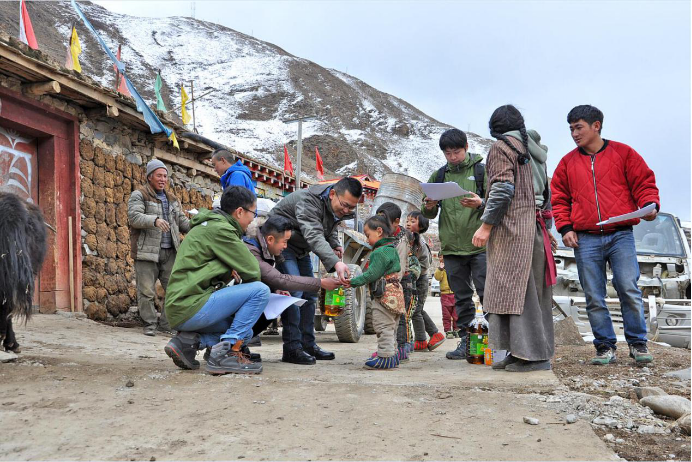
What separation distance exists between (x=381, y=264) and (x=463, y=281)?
98 cm

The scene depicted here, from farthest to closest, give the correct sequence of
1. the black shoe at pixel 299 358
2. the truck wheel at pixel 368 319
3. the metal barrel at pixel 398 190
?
the metal barrel at pixel 398 190
the truck wheel at pixel 368 319
the black shoe at pixel 299 358

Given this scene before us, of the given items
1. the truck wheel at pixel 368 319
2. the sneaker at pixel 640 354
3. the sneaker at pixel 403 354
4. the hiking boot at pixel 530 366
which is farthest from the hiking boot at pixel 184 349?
the truck wheel at pixel 368 319

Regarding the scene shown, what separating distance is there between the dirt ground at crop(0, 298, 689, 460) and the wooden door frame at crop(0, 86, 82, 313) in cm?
311

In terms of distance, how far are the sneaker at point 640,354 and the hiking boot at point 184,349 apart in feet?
9.59

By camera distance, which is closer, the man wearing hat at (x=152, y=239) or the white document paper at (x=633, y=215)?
the white document paper at (x=633, y=215)

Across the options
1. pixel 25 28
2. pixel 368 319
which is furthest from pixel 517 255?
pixel 25 28

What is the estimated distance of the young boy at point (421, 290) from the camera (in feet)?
19.9

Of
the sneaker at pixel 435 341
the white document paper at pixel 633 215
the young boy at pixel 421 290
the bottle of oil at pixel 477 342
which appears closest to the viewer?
the white document paper at pixel 633 215

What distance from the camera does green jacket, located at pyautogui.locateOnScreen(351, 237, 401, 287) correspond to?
4398 millimetres

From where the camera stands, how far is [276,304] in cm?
411

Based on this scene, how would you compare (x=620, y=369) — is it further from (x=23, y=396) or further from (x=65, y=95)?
(x=65, y=95)

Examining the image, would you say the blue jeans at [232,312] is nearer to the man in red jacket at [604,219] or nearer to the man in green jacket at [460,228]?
the man in green jacket at [460,228]

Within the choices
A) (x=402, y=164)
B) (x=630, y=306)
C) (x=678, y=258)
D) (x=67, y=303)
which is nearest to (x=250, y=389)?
(x=630, y=306)

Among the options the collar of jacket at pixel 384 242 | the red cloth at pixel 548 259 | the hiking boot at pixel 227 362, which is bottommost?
the hiking boot at pixel 227 362
